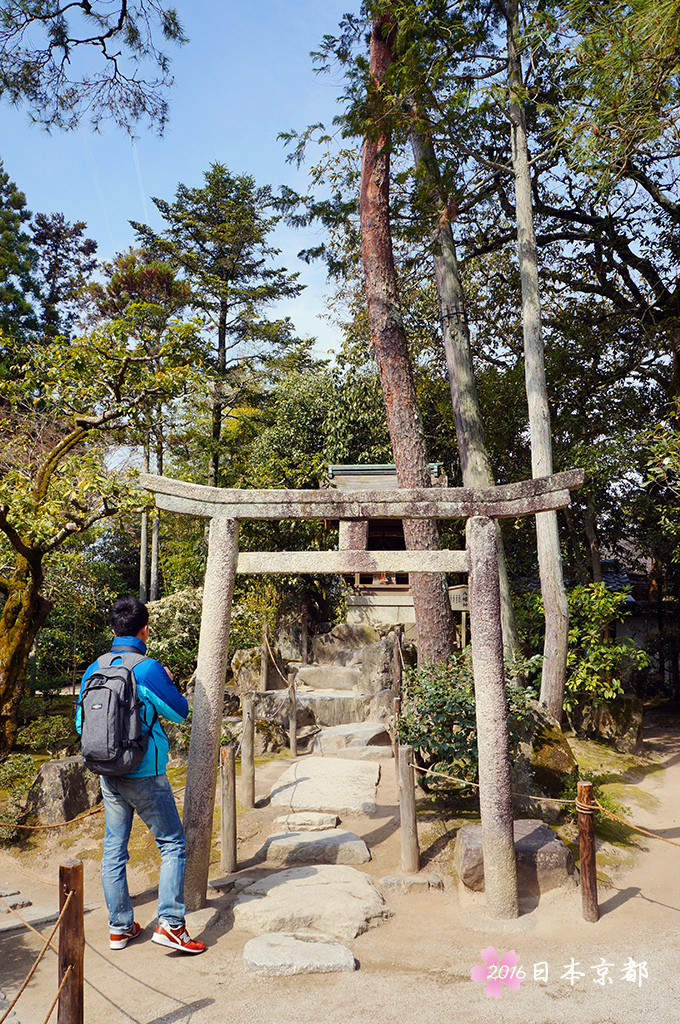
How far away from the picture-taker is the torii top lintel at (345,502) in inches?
208

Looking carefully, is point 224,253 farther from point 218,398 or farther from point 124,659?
point 124,659

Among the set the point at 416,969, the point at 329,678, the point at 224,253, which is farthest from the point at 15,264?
the point at 416,969

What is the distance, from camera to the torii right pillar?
16.1 feet

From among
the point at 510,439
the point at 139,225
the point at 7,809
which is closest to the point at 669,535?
the point at 510,439

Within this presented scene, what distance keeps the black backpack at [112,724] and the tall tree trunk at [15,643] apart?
4.94m

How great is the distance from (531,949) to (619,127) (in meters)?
8.17

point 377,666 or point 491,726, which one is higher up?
point 491,726

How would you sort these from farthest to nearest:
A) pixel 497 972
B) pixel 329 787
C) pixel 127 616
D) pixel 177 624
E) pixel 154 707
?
1. pixel 177 624
2. pixel 329 787
3. pixel 127 616
4. pixel 154 707
5. pixel 497 972

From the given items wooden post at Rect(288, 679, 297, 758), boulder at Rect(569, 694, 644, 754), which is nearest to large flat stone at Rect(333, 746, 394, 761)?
wooden post at Rect(288, 679, 297, 758)

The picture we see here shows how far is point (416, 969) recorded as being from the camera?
4215mm

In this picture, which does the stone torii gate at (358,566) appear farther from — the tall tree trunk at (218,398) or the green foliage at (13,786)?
the tall tree trunk at (218,398)

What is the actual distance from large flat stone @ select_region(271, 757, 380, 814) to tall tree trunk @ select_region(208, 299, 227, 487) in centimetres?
1057

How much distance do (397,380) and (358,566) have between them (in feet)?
13.8

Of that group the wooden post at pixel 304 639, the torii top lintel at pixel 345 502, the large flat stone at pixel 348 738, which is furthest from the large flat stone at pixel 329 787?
the wooden post at pixel 304 639
